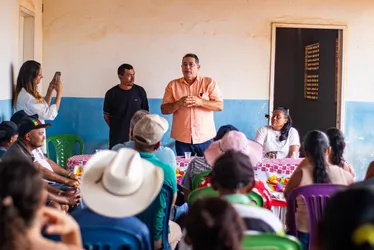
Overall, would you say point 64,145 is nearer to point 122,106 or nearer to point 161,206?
point 122,106

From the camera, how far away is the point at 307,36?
959 cm

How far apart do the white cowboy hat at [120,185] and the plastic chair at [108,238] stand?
0.07m

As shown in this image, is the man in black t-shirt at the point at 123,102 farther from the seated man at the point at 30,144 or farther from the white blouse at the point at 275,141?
the seated man at the point at 30,144

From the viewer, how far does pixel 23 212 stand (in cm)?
171

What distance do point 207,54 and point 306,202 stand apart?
161 inches

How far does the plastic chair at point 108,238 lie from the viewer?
92.3 inches

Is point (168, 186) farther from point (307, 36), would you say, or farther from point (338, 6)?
point (307, 36)

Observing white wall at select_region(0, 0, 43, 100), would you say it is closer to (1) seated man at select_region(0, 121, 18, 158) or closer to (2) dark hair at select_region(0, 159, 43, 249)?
(1) seated man at select_region(0, 121, 18, 158)

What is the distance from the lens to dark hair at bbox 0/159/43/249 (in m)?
1.66

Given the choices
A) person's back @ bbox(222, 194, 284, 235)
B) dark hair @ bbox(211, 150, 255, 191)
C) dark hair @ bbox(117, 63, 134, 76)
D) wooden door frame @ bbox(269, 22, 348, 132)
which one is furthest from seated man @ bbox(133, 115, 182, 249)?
wooden door frame @ bbox(269, 22, 348, 132)

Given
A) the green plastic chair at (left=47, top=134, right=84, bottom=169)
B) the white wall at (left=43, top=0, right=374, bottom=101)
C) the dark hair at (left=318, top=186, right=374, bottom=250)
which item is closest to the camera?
the dark hair at (left=318, top=186, right=374, bottom=250)

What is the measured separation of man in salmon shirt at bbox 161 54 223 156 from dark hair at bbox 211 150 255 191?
128 inches

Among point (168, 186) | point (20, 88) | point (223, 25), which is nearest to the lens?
point (168, 186)

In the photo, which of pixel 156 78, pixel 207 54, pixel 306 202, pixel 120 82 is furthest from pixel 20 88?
pixel 306 202
